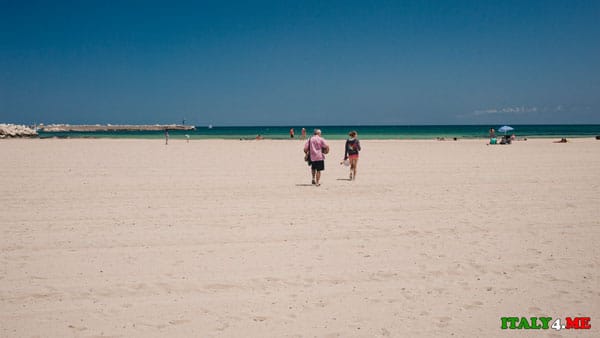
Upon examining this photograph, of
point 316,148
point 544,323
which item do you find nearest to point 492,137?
point 316,148

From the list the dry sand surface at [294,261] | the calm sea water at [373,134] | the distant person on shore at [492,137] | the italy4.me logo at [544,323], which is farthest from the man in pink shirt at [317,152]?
the calm sea water at [373,134]

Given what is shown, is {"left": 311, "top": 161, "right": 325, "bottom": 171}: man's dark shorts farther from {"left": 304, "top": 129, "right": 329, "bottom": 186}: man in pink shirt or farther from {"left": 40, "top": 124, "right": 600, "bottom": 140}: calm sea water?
{"left": 40, "top": 124, "right": 600, "bottom": 140}: calm sea water

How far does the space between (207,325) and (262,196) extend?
6.36 m

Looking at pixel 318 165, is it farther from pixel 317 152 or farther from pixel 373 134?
Answer: pixel 373 134

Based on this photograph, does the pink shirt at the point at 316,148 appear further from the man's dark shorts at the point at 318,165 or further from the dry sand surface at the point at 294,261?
the dry sand surface at the point at 294,261

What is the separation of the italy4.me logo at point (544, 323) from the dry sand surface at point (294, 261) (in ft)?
0.27

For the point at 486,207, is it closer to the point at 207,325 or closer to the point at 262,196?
the point at 262,196

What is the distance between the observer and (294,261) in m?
5.41

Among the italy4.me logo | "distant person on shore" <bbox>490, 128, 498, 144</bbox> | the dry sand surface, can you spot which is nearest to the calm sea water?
"distant person on shore" <bbox>490, 128, 498, 144</bbox>

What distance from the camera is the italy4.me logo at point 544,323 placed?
3.86 metres

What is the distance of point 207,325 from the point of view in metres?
3.81

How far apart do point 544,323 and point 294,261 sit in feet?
9.23

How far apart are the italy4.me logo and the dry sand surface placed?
83 mm

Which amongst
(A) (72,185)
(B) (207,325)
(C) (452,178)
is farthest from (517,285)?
(A) (72,185)
